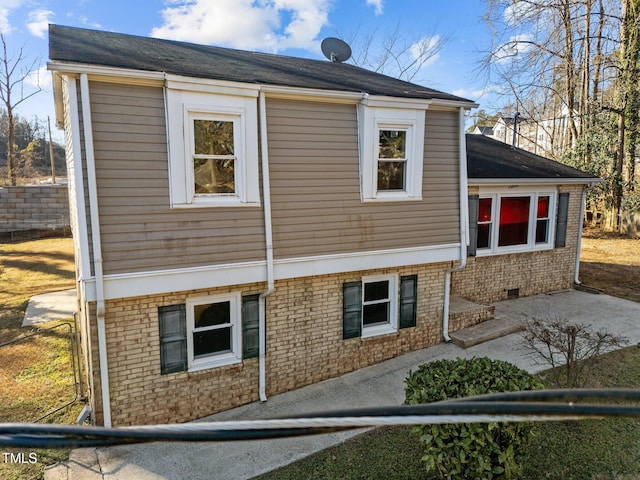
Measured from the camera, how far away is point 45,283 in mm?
14750

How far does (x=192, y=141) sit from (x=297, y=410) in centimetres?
460

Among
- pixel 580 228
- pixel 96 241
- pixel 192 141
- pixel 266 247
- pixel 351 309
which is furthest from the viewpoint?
pixel 580 228

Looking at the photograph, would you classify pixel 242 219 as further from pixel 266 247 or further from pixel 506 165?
pixel 506 165

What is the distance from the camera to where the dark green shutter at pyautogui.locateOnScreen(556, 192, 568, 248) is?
12438mm

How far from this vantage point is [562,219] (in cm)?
1253

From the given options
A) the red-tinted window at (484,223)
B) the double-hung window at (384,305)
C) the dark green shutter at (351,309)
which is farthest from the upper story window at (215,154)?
the red-tinted window at (484,223)

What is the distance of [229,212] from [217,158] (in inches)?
33.5

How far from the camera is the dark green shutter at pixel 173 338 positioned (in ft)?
21.1

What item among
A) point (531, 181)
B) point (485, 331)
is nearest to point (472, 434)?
point (485, 331)

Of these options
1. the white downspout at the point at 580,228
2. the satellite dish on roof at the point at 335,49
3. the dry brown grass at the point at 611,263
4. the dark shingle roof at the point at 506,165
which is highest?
the satellite dish on roof at the point at 335,49

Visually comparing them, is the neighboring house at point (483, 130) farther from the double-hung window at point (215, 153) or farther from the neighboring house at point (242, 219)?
the double-hung window at point (215, 153)

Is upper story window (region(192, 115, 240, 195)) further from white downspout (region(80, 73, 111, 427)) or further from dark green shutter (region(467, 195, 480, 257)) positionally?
dark green shutter (region(467, 195, 480, 257))

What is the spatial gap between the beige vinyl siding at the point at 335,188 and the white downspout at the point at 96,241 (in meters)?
2.58

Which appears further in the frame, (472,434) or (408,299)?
(408,299)
